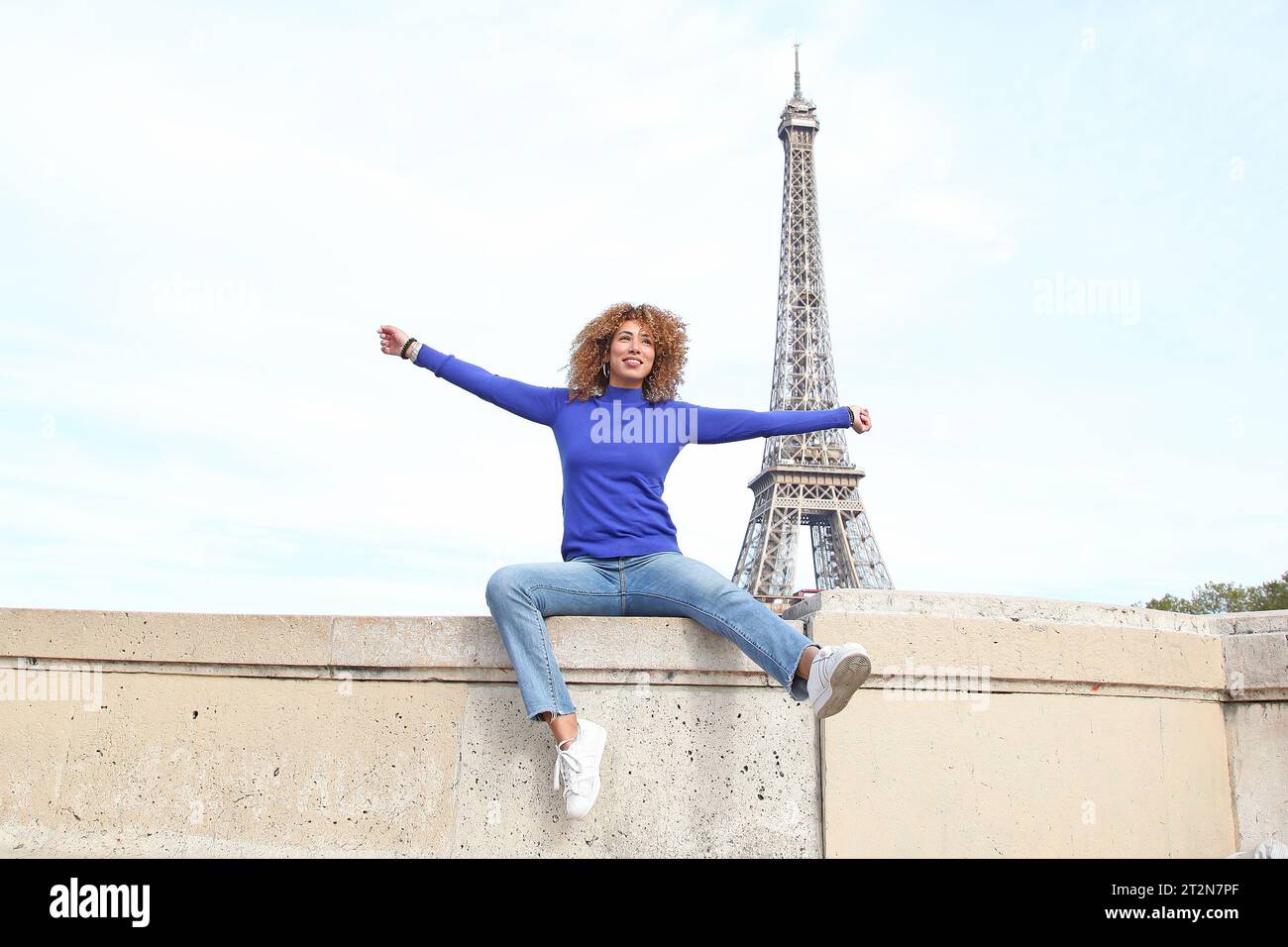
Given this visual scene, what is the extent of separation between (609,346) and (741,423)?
71 cm

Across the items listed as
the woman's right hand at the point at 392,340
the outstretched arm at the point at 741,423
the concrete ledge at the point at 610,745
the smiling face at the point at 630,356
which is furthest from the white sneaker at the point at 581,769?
the woman's right hand at the point at 392,340

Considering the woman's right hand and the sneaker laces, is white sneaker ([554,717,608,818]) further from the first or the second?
the woman's right hand

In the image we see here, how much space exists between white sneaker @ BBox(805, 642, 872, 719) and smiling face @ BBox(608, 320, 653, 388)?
1.54 meters

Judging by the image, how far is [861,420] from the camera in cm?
429

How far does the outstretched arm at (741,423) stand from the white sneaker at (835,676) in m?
1.14

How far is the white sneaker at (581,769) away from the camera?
12.0 feet

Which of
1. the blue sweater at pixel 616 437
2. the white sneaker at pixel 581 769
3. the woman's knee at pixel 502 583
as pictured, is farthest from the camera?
the blue sweater at pixel 616 437

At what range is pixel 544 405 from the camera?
4.36 m

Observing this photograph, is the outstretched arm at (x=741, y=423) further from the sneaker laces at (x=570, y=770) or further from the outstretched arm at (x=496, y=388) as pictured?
the sneaker laces at (x=570, y=770)

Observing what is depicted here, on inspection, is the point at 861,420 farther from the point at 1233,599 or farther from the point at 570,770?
the point at 1233,599

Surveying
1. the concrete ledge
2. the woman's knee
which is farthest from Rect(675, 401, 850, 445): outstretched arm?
the woman's knee
